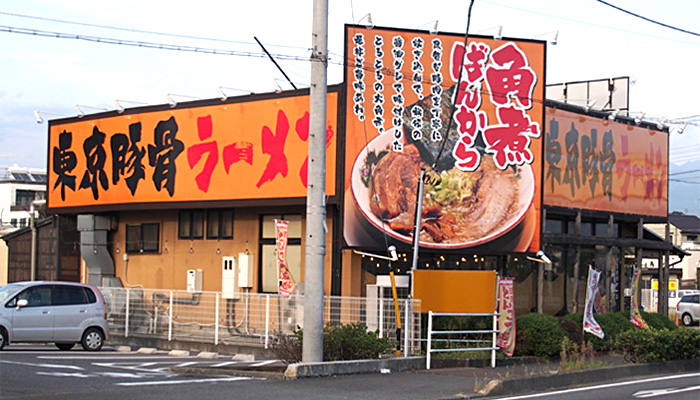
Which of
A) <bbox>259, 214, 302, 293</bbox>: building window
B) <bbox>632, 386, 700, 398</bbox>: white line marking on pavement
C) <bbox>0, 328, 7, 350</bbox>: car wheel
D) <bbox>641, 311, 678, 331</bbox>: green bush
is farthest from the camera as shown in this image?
<bbox>259, 214, 302, 293</bbox>: building window

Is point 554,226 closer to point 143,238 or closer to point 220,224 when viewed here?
point 220,224

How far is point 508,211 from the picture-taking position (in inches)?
928

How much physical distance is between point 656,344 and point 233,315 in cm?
987

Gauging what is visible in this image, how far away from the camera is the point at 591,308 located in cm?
2066

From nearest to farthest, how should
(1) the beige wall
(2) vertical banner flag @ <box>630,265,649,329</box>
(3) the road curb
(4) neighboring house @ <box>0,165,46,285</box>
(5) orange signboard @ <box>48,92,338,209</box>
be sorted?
(3) the road curb
(2) vertical banner flag @ <box>630,265,649,329</box>
(5) orange signboard @ <box>48,92,338,209</box>
(1) the beige wall
(4) neighboring house @ <box>0,165,46,285</box>

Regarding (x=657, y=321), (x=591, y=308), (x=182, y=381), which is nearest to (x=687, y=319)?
(x=657, y=321)

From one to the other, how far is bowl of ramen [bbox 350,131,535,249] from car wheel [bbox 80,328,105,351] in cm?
742

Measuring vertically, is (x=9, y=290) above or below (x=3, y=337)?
above

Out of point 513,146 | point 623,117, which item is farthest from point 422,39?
point 623,117

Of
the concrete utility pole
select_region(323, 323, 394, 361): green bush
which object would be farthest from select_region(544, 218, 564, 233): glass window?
the concrete utility pole

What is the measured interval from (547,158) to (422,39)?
5.56 meters

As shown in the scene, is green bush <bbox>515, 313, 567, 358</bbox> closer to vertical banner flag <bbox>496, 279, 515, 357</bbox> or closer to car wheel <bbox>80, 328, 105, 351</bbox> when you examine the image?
vertical banner flag <bbox>496, 279, 515, 357</bbox>

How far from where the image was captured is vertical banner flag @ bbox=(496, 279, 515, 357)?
60.3 ft

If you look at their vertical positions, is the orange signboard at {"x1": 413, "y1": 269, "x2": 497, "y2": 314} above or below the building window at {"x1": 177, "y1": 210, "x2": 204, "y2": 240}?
below
